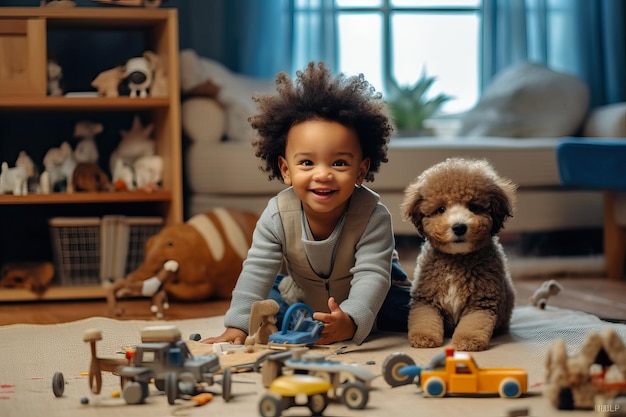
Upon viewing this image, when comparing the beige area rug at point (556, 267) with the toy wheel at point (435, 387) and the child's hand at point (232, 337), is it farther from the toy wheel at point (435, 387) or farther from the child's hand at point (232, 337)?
the toy wheel at point (435, 387)

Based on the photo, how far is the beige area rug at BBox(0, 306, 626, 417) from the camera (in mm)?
1157

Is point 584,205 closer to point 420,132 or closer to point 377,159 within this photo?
point 420,132

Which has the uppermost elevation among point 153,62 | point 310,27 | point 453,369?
point 310,27

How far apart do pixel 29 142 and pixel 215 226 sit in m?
0.85

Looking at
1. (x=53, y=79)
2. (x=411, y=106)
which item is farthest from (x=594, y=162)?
(x=53, y=79)

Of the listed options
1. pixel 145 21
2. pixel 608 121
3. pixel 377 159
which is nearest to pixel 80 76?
pixel 145 21

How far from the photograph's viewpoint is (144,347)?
1.20m

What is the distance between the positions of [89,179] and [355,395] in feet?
5.22

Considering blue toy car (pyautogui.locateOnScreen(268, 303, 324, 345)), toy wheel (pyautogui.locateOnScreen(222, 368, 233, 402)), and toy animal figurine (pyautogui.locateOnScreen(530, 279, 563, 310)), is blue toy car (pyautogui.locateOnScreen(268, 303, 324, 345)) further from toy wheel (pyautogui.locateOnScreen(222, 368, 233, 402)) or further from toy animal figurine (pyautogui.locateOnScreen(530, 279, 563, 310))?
toy animal figurine (pyautogui.locateOnScreen(530, 279, 563, 310))

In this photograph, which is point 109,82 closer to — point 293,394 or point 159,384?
point 159,384

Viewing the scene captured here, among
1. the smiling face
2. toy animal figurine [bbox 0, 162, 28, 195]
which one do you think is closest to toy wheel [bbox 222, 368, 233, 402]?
the smiling face

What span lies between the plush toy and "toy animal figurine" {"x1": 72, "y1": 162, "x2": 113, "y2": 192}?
236 millimetres

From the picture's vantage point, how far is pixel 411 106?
362 cm

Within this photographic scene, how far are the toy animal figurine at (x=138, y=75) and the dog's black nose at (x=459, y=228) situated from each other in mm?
1301
